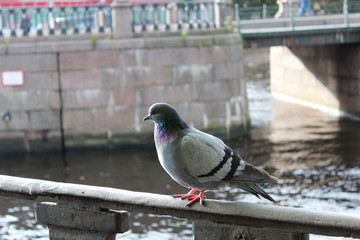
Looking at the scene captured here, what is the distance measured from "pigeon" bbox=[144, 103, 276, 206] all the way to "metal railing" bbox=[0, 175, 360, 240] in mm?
277

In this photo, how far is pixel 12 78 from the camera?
17.1m

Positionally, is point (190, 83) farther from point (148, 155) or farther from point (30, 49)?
point (30, 49)

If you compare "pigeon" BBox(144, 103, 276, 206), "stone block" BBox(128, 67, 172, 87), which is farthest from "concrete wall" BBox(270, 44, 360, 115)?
"pigeon" BBox(144, 103, 276, 206)

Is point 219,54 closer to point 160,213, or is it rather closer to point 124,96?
point 124,96

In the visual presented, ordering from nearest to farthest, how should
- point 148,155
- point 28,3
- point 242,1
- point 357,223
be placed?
point 357,223 → point 148,155 → point 28,3 → point 242,1

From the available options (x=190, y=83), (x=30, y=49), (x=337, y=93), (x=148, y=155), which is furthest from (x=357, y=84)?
(x=30, y=49)

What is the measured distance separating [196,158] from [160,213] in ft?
1.36

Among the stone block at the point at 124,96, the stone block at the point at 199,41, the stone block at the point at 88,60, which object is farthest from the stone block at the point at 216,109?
the stone block at the point at 88,60

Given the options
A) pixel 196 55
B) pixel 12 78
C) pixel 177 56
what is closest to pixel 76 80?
pixel 12 78

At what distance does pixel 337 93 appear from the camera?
80.0 feet

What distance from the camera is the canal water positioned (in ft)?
38.0

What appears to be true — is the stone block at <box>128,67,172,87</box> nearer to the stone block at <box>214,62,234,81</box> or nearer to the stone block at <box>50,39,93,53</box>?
the stone block at <box>50,39,93,53</box>

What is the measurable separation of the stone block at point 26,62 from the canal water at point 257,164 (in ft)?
7.11

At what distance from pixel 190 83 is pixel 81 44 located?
2919 millimetres
